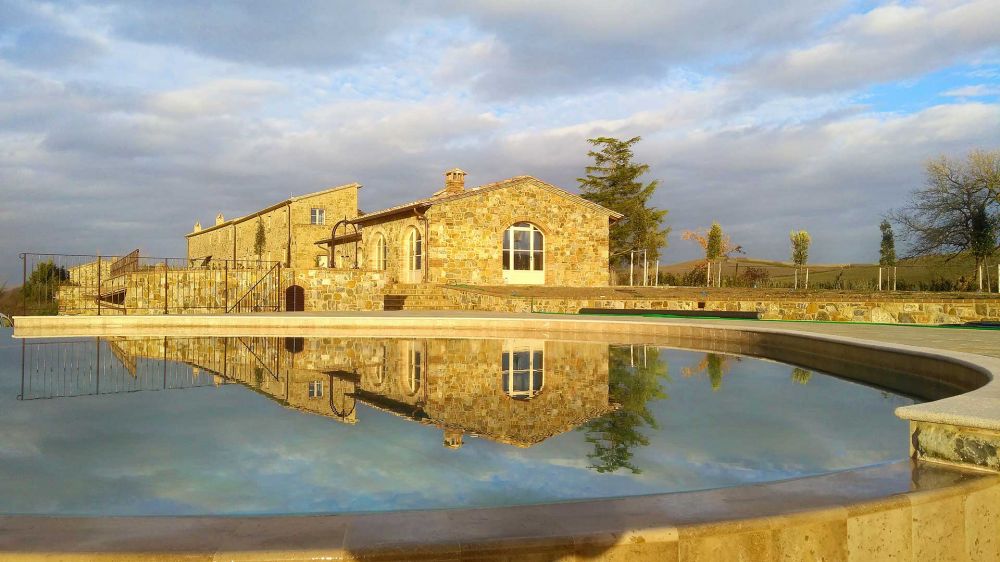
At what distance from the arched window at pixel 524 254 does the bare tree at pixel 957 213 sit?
56.8 feet

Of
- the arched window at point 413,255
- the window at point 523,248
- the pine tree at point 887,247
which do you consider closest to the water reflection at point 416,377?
the arched window at point 413,255

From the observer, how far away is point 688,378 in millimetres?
8703

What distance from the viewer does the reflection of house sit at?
6188 mm

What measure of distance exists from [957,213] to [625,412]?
30.5 metres

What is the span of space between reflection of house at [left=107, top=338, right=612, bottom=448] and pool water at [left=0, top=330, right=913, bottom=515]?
0.04 metres

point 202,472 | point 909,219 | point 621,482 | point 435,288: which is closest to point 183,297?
point 435,288

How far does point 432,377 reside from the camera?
848 cm

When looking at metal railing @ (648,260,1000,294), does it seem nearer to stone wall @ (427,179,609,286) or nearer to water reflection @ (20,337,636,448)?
stone wall @ (427,179,609,286)

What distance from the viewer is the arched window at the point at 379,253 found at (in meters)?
28.7

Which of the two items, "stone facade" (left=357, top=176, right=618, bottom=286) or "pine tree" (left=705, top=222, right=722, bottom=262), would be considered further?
"pine tree" (left=705, top=222, right=722, bottom=262)

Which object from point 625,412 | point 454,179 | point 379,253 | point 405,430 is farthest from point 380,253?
point 405,430

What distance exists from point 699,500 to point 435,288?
2066cm

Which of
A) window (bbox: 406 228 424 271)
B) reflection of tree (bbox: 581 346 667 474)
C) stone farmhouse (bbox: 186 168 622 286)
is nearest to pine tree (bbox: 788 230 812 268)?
stone farmhouse (bbox: 186 168 622 286)

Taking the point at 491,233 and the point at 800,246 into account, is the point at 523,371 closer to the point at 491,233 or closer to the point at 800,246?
the point at 491,233
